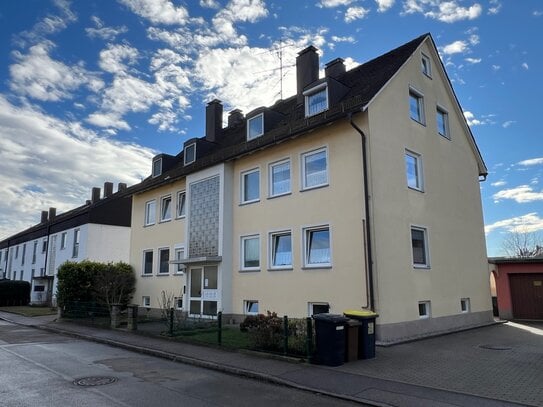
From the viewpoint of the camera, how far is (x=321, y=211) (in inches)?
571

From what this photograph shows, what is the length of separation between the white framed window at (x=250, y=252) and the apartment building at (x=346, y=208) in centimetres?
6

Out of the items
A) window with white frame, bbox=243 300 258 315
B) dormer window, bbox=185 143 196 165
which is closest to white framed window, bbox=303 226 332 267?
window with white frame, bbox=243 300 258 315

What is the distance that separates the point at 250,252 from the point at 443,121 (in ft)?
32.8

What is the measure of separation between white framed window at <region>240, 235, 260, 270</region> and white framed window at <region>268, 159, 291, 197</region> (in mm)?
1989

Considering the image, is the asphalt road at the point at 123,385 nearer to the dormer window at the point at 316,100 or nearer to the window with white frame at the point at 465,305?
the dormer window at the point at 316,100

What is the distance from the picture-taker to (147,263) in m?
23.8

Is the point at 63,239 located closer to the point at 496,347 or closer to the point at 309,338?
the point at 309,338

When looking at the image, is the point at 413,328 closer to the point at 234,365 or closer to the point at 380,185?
the point at 380,185

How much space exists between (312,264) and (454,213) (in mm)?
6873

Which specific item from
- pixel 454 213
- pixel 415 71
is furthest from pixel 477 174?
pixel 415 71

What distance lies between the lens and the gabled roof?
13953 millimetres

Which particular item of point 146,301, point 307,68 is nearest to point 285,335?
point 307,68

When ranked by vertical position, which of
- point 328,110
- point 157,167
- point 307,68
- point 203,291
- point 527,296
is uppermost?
point 307,68

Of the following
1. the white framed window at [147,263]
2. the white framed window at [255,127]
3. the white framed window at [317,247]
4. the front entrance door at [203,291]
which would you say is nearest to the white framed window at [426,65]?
the white framed window at [255,127]
